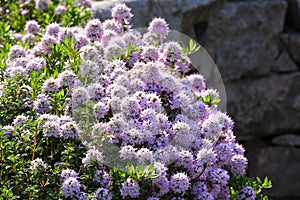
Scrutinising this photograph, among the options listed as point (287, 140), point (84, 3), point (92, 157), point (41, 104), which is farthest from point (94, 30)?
point (287, 140)

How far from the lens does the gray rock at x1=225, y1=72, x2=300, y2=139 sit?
6059mm

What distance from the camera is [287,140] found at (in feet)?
20.4

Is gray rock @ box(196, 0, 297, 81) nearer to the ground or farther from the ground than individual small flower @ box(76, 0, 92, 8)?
farther from the ground

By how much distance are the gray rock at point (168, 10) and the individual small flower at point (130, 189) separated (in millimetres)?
2403

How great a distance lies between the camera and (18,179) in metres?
2.43

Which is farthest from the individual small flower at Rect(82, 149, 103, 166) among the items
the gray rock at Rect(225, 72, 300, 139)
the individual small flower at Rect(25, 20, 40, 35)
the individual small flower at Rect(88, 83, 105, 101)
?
the gray rock at Rect(225, 72, 300, 139)

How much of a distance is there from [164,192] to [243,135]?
12.5 ft

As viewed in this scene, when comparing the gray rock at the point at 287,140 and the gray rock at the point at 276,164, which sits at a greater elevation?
the gray rock at the point at 287,140

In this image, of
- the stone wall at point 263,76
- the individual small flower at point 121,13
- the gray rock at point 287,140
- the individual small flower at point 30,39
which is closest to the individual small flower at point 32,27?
the individual small flower at point 30,39

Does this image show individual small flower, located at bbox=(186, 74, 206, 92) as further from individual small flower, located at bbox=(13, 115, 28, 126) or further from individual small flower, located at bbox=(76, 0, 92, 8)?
individual small flower, located at bbox=(76, 0, 92, 8)

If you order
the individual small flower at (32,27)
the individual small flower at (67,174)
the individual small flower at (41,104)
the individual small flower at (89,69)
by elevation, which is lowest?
the individual small flower at (67,174)

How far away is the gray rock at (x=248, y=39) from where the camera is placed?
577cm

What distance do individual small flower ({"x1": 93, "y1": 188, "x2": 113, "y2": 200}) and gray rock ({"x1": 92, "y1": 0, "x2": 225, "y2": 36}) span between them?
2.42 m

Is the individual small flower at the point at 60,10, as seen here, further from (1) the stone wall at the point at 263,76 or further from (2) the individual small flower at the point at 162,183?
(2) the individual small flower at the point at 162,183
